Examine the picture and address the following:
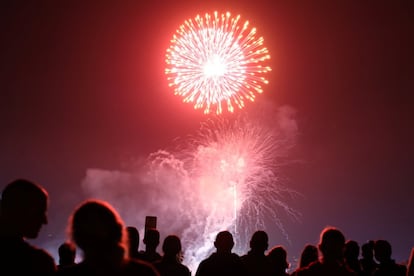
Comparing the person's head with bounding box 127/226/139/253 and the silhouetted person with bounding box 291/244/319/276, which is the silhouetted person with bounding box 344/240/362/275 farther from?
the person's head with bounding box 127/226/139/253

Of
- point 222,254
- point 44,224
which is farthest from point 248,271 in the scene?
point 44,224

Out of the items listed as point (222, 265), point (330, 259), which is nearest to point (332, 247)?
point (330, 259)

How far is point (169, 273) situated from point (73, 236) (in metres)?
4.58

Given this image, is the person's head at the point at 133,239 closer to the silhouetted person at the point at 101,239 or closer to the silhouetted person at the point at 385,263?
the silhouetted person at the point at 101,239

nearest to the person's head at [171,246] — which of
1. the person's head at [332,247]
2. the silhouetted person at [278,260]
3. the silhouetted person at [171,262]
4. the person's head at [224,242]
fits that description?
the silhouetted person at [171,262]

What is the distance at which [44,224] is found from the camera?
4707 millimetres

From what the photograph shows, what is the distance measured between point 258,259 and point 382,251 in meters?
2.41

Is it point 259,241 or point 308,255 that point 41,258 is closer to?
point 259,241

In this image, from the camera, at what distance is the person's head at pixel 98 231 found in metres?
4.07

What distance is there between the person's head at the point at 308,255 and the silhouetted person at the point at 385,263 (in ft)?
4.02

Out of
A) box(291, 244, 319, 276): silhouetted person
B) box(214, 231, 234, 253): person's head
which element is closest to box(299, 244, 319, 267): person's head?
box(291, 244, 319, 276): silhouetted person

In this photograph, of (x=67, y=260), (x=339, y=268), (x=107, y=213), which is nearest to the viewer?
(x=107, y=213)

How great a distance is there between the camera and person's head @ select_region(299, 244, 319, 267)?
28.1 feet

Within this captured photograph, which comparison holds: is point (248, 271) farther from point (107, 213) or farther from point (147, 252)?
point (107, 213)
